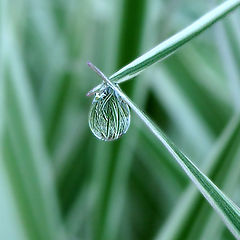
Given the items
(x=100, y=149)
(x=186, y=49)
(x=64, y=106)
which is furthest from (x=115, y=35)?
(x=186, y=49)

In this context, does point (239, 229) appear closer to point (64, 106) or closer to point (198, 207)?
point (198, 207)

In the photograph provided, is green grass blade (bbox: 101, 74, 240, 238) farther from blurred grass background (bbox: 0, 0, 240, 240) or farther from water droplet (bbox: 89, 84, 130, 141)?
blurred grass background (bbox: 0, 0, 240, 240)

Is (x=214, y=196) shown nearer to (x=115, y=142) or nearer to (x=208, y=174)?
(x=208, y=174)

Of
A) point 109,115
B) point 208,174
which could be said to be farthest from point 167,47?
A: point 208,174

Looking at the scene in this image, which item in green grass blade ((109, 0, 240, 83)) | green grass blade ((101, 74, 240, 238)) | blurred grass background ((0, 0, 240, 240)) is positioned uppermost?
blurred grass background ((0, 0, 240, 240))

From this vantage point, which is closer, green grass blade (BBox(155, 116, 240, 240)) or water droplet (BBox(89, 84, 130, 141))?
water droplet (BBox(89, 84, 130, 141))

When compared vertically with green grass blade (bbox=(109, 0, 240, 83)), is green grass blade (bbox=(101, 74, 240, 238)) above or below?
below

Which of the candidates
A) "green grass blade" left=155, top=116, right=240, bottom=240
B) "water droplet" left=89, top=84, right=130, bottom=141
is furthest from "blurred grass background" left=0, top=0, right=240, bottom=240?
"water droplet" left=89, top=84, right=130, bottom=141

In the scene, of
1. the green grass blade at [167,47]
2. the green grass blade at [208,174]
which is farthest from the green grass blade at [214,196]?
the green grass blade at [208,174]
